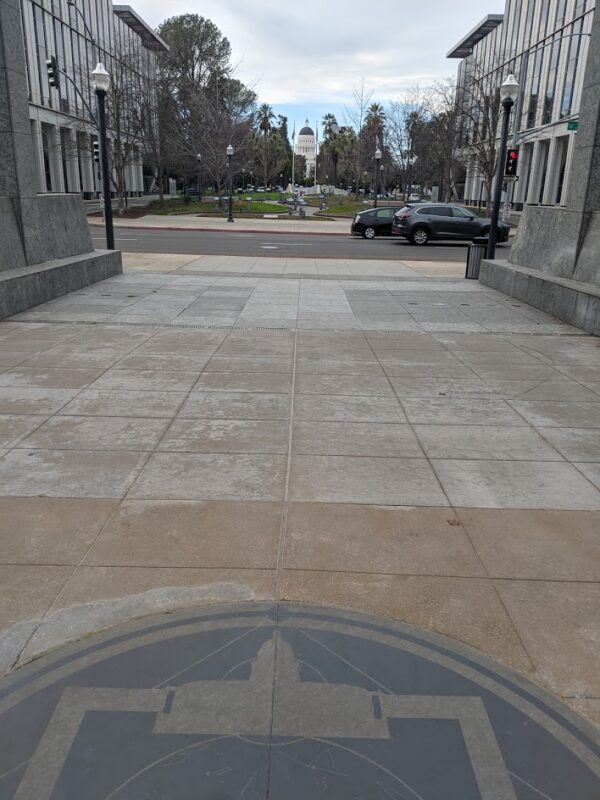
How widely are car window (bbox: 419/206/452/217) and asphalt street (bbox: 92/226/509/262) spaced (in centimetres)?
129

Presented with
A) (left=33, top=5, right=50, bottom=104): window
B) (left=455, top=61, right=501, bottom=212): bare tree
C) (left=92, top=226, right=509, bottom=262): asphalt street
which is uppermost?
(left=33, top=5, right=50, bottom=104): window

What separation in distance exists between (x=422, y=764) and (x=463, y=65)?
80.1m

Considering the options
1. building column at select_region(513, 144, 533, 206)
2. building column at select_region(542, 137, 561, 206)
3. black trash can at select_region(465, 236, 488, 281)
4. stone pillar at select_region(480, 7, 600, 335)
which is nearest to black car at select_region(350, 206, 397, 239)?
black trash can at select_region(465, 236, 488, 281)

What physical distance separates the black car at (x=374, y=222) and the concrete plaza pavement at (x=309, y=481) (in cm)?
2228

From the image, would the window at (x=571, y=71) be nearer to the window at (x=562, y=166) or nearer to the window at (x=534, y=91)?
the window at (x=562, y=166)

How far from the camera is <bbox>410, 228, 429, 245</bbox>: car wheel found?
90.0 feet

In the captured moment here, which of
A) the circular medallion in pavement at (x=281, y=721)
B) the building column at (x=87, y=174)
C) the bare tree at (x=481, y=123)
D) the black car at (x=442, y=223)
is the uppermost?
the bare tree at (x=481, y=123)

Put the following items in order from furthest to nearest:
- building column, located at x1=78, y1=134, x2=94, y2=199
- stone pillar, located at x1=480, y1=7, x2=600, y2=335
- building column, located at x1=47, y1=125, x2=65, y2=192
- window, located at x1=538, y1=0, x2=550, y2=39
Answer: building column, located at x1=78, y1=134, x2=94, y2=199 → window, located at x1=538, y1=0, x2=550, y2=39 → building column, located at x1=47, y1=125, x2=65, y2=192 → stone pillar, located at x1=480, y1=7, x2=600, y2=335

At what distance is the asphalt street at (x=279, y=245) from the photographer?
23078 millimetres

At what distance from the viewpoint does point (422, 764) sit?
2.28 meters

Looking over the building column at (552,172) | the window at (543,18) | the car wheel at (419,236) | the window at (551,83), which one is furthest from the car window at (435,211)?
the window at (543,18)

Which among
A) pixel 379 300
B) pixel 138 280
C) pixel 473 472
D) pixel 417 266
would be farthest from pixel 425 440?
pixel 417 266

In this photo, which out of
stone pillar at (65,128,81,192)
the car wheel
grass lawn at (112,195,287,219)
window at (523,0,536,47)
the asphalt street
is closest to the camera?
the asphalt street

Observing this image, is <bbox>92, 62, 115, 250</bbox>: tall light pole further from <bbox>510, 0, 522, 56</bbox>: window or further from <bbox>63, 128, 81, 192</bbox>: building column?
<bbox>510, 0, 522, 56</bbox>: window
